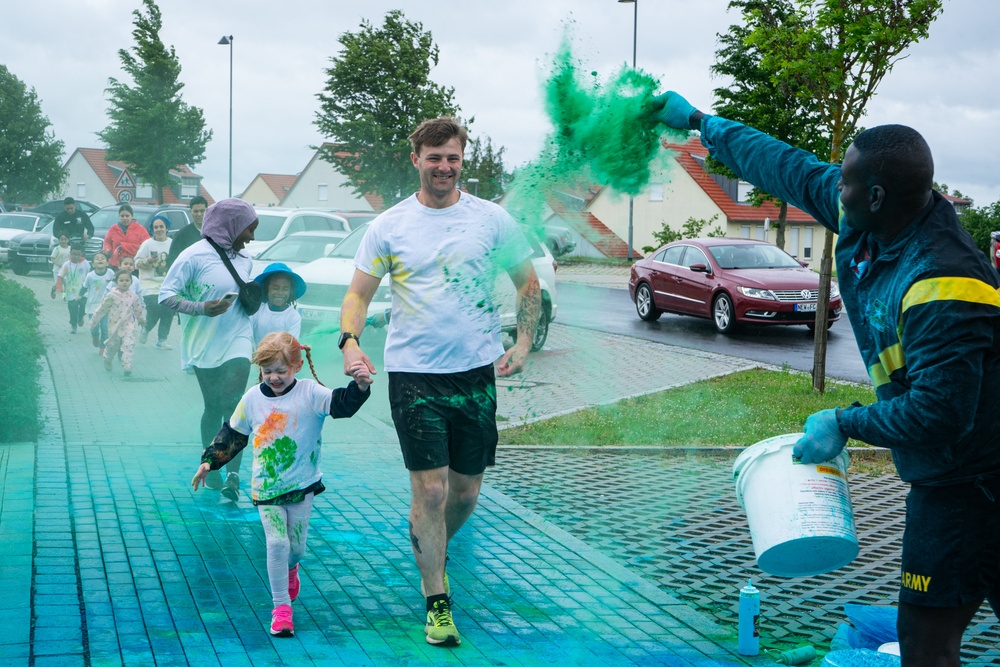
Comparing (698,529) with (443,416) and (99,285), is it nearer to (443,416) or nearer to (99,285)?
(443,416)

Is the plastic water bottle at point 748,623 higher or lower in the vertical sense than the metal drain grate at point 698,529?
higher

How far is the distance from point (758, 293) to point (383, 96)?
15.1m

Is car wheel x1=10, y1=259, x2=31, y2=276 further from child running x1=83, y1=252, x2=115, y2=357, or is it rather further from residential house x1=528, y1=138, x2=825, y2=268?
child running x1=83, y1=252, x2=115, y2=357

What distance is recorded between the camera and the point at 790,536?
3.35 m

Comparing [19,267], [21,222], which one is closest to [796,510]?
[19,267]

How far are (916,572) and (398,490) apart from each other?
15.0 ft

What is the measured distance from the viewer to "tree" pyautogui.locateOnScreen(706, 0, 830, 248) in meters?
11.2

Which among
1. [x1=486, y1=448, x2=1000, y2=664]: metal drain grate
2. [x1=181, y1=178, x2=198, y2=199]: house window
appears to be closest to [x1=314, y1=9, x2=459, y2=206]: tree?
[x1=486, y1=448, x2=1000, y2=664]: metal drain grate

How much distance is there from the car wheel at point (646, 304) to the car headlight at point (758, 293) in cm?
202

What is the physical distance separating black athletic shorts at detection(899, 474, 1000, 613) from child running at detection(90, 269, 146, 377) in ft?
35.3

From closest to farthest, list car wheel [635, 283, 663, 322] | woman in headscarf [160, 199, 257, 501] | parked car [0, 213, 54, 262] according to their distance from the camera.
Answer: woman in headscarf [160, 199, 257, 501]
car wheel [635, 283, 663, 322]
parked car [0, 213, 54, 262]

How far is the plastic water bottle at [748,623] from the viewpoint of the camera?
4.40 meters

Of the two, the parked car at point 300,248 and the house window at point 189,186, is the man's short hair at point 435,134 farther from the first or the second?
the house window at point 189,186

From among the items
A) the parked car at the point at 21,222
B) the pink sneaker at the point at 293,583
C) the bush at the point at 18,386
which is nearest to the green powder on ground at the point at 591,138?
the pink sneaker at the point at 293,583
